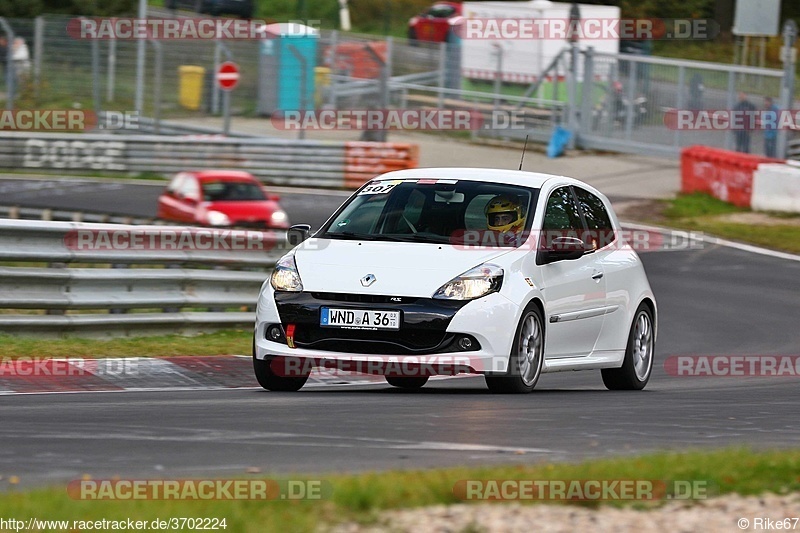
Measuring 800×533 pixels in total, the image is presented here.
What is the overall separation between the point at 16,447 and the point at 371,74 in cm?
2721

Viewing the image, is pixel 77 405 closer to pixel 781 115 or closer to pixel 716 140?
pixel 781 115

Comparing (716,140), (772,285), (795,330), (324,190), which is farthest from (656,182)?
(795,330)

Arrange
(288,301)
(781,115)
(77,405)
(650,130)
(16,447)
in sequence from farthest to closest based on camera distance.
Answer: (650,130) < (781,115) < (288,301) < (77,405) < (16,447)

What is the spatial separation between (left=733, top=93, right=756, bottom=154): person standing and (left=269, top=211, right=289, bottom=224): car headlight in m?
10.4

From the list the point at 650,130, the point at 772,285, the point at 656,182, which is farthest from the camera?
the point at 650,130

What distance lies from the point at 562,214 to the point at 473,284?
1.51m

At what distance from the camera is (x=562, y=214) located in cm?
1032

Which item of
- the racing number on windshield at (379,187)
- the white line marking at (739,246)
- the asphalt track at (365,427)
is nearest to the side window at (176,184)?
the white line marking at (739,246)

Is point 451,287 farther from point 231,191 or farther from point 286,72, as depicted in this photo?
point 286,72

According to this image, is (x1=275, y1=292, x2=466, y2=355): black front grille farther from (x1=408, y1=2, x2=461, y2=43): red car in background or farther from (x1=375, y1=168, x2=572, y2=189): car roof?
(x1=408, y1=2, x2=461, y2=43): red car in background

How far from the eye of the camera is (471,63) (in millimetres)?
35719

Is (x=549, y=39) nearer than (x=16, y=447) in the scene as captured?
No

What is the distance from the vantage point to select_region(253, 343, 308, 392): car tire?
950cm

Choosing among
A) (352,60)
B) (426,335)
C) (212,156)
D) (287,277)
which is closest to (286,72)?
(352,60)
